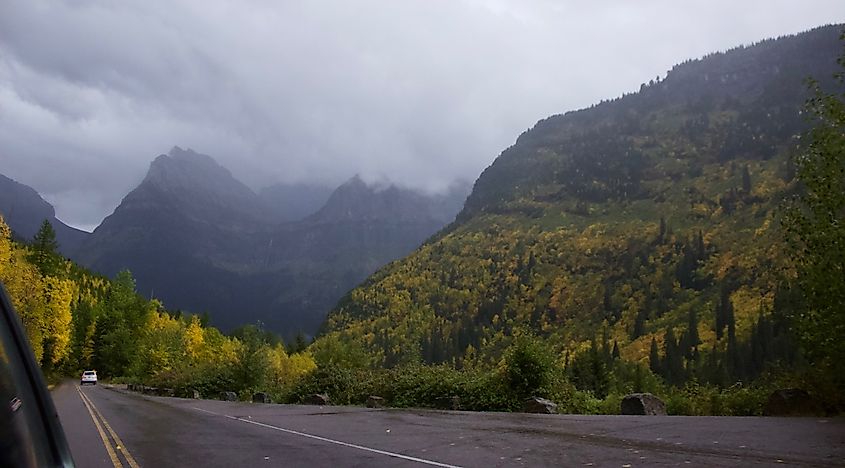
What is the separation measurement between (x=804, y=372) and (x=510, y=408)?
8.95 meters

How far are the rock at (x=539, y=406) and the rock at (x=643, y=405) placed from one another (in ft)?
7.42

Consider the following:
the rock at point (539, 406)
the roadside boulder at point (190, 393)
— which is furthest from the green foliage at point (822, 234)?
the roadside boulder at point (190, 393)

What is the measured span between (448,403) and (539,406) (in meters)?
4.92

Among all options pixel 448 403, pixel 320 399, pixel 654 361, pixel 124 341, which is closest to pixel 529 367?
pixel 448 403

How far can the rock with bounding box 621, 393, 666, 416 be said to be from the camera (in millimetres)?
16203

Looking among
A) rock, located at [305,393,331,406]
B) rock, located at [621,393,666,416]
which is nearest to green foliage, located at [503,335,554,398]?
rock, located at [621,393,666,416]

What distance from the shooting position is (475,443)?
35.1 ft

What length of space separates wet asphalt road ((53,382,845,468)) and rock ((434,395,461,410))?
5.16 metres

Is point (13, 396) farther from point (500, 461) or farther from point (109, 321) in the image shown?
point (109, 321)

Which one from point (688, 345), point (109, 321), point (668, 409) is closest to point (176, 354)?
point (109, 321)

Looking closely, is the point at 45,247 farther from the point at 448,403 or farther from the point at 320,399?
the point at 448,403

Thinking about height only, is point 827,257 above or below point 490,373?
above

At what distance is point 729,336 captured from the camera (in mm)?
121312

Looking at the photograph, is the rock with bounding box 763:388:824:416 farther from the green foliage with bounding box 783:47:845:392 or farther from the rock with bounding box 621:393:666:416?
the rock with bounding box 621:393:666:416
